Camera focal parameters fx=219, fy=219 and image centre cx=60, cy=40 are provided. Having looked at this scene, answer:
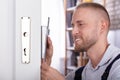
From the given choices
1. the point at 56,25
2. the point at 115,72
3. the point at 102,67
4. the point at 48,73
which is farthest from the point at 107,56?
the point at 56,25

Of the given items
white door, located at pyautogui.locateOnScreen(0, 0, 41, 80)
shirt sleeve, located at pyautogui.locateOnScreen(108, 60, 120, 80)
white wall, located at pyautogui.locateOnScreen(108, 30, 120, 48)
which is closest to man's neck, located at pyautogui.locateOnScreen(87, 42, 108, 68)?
shirt sleeve, located at pyautogui.locateOnScreen(108, 60, 120, 80)

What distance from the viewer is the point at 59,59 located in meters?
3.60

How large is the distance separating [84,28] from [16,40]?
68 centimetres

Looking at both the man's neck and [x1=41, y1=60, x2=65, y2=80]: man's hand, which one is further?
the man's neck

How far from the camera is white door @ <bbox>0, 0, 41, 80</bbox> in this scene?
52 centimetres

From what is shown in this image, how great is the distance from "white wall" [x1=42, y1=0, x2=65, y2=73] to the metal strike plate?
117 inches

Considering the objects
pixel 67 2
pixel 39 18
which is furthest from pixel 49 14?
pixel 39 18

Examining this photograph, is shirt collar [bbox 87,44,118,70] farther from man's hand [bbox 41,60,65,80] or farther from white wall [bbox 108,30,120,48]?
white wall [bbox 108,30,120,48]

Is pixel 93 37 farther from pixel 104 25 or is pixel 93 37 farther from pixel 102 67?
pixel 102 67

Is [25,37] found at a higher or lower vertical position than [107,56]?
higher

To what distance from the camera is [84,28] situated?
1.15 m

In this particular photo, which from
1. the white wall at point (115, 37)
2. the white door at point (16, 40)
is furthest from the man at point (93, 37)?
the white wall at point (115, 37)

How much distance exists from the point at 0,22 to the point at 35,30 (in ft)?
0.28

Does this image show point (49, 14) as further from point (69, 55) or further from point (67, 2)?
point (69, 55)
